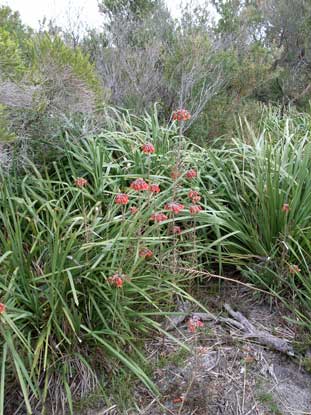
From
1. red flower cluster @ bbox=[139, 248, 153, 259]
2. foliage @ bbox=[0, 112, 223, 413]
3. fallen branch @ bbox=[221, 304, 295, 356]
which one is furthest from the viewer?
fallen branch @ bbox=[221, 304, 295, 356]

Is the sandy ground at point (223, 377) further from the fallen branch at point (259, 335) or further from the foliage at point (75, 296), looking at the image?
the foliage at point (75, 296)

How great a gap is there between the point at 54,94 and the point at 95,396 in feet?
6.68

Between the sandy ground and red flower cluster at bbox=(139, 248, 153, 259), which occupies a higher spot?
red flower cluster at bbox=(139, 248, 153, 259)

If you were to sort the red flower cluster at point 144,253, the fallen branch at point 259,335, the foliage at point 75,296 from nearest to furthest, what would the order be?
the foliage at point 75,296
the red flower cluster at point 144,253
the fallen branch at point 259,335

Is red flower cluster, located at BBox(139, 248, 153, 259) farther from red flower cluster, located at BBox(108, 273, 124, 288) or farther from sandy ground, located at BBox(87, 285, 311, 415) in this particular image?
sandy ground, located at BBox(87, 285, 311, 415)

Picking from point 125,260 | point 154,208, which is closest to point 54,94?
point 154,208

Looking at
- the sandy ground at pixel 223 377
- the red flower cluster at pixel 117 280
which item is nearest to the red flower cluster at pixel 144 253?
the red flower cluster at pixel 117 280

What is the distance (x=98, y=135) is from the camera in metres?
3.85

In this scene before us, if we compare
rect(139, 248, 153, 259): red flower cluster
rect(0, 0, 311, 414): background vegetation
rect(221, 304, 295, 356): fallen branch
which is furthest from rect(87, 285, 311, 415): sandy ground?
rect(139, 248, 153, 259): red flower cluster

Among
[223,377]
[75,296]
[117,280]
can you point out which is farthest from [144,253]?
A: [223,377]

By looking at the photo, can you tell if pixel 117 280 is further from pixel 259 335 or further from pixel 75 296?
pixel 259 335

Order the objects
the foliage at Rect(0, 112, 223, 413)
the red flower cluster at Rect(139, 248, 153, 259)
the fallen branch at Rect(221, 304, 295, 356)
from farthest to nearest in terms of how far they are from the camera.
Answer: the fallen branch at Rect(221, 304, 295, 356) → the red flower cluster at Rect(139, 248, 153, 259) → the foliage at Rect(0, 112, 223, 413)

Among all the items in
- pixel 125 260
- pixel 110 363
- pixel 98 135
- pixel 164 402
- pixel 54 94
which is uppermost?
pixel 54 94

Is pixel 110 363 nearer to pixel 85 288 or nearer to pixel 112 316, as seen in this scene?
pixel 112 316
